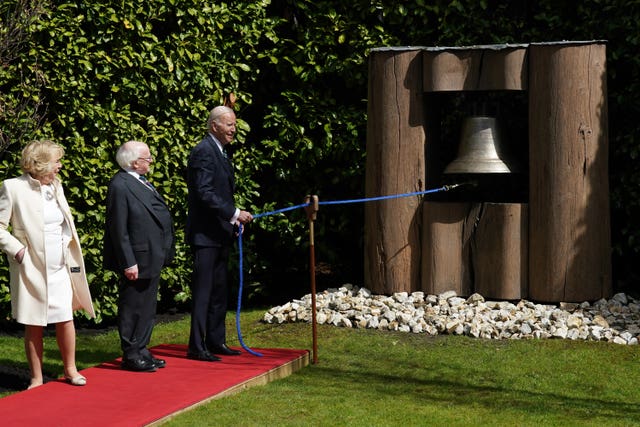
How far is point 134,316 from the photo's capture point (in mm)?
7320

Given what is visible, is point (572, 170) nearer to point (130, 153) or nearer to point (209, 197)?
point (209, 197)

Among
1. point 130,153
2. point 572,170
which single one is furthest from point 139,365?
point 572,170

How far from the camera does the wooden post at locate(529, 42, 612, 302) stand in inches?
361

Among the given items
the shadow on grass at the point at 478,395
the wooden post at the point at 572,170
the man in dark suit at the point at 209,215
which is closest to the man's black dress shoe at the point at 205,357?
the man in dark suit at the point at 209,215

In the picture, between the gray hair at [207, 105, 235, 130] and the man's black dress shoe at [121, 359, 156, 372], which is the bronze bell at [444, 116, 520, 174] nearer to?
the gray hair at [207, 105, 235, 130]

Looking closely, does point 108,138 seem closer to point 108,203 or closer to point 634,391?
point 108,203

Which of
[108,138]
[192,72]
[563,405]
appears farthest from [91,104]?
[563,405]

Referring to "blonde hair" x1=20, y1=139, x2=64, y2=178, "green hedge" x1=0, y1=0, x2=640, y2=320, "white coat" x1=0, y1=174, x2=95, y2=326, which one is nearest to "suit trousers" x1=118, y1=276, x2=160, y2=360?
"white coat" x1=0, y1=174, x2=95, y2=326

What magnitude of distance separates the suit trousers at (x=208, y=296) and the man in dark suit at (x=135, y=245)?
0.40 m

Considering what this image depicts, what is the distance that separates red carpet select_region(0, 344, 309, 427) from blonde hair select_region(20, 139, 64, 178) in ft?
4.53

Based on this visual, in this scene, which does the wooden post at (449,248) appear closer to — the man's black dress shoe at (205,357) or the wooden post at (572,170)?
the wooden post at (572,170)

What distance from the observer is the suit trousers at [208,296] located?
25.4 ft

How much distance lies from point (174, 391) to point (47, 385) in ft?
2.81

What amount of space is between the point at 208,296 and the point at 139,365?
2.55 ft
